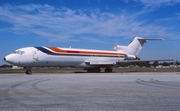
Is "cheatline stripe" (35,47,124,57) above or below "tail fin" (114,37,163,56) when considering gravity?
below

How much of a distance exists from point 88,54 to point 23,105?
99.0 ft

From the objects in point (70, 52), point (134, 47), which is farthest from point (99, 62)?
point (134, 47)

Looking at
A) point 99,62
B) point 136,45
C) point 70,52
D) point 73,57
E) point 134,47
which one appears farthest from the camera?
point 136,45

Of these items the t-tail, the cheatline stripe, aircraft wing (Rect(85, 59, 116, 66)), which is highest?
the t-tail

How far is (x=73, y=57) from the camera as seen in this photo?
33969 millimetres

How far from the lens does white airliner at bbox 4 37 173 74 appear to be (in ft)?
94.3

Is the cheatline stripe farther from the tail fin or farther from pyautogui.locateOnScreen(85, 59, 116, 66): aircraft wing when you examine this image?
the tail fin

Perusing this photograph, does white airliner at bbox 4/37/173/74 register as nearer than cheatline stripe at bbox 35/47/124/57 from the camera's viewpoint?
Yes

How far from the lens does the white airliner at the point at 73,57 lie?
28734 millimetres

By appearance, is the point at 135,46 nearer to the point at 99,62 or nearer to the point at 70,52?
the point at 99,62

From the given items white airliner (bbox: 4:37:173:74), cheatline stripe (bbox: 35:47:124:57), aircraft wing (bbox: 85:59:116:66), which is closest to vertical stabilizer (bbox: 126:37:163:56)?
white airliner (bbox: 4:37:173:74)

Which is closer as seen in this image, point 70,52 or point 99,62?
point 70,52

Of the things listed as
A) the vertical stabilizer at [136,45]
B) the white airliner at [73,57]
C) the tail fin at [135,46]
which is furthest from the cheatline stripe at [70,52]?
the vertical stabilizer at [136,45]

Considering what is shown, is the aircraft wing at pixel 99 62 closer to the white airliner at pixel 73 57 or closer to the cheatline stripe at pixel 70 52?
the white airliner at pixel 73 57
